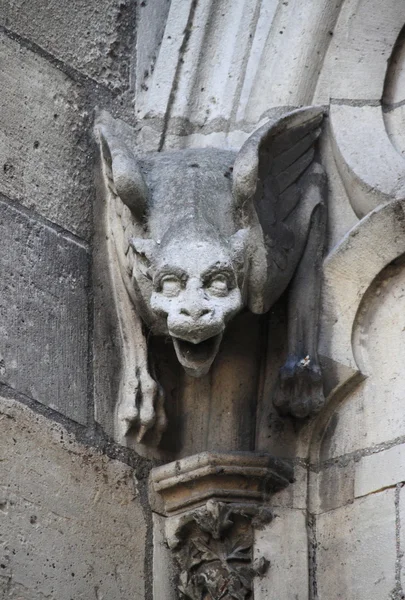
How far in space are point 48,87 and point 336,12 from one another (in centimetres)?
78

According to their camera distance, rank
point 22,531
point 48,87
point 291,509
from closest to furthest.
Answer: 1. point 22,531
2. point 291,509
3. point 48,87

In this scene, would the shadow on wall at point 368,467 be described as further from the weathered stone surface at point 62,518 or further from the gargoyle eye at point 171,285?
the gargoyle eye at point 171,285

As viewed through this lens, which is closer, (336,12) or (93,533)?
(93,533)

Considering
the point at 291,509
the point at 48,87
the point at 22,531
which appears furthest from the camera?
the point at 48,87

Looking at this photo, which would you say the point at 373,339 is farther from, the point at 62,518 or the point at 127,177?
the point at 62,518

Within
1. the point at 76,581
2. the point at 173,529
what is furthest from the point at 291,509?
the point at 76,581

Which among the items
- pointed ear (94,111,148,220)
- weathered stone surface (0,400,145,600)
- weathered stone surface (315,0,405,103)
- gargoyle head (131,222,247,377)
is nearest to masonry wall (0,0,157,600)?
weathered stone surface (0,400,145,600)

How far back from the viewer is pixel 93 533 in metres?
3.38

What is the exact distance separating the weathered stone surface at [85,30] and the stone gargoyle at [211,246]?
228mm

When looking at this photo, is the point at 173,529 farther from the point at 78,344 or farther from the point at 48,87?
the point at 48,87

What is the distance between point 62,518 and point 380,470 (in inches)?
29.1

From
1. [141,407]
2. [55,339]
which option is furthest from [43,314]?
[141,407]

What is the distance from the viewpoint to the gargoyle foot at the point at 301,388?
3.46 metres

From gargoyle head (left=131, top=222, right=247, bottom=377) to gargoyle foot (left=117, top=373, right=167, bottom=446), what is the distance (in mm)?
203
